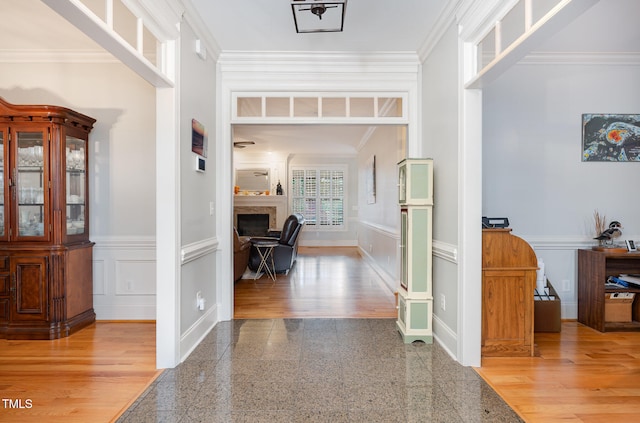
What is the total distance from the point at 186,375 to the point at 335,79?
9.76 feet

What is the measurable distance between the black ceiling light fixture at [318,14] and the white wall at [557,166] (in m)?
2.05

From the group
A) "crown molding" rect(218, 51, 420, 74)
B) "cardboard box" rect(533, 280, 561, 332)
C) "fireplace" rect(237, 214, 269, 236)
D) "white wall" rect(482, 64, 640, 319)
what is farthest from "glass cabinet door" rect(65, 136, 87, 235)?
"fireplace" rect(237, 214, 269, 236)

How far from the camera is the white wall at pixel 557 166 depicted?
3.89m

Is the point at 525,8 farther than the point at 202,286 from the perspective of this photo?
No

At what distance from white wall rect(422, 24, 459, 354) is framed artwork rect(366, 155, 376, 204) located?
12.3 feet

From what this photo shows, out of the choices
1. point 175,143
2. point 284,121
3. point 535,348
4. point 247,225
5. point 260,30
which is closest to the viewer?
point 175,143

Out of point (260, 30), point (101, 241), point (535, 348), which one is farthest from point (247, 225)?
point (535, 348)

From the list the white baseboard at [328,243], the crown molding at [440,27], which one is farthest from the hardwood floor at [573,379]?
the white baseboard at [328,243]

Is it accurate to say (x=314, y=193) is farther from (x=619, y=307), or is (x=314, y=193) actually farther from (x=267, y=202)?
(x=619, y=307)

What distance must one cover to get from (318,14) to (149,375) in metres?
2.76

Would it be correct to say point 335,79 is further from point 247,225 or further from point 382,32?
point 247,225

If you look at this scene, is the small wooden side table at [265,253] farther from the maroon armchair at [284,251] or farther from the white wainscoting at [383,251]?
the white wainscoting at [383,251]

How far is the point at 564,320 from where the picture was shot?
387 centimetres

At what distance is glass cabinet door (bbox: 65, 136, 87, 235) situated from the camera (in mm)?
3566
